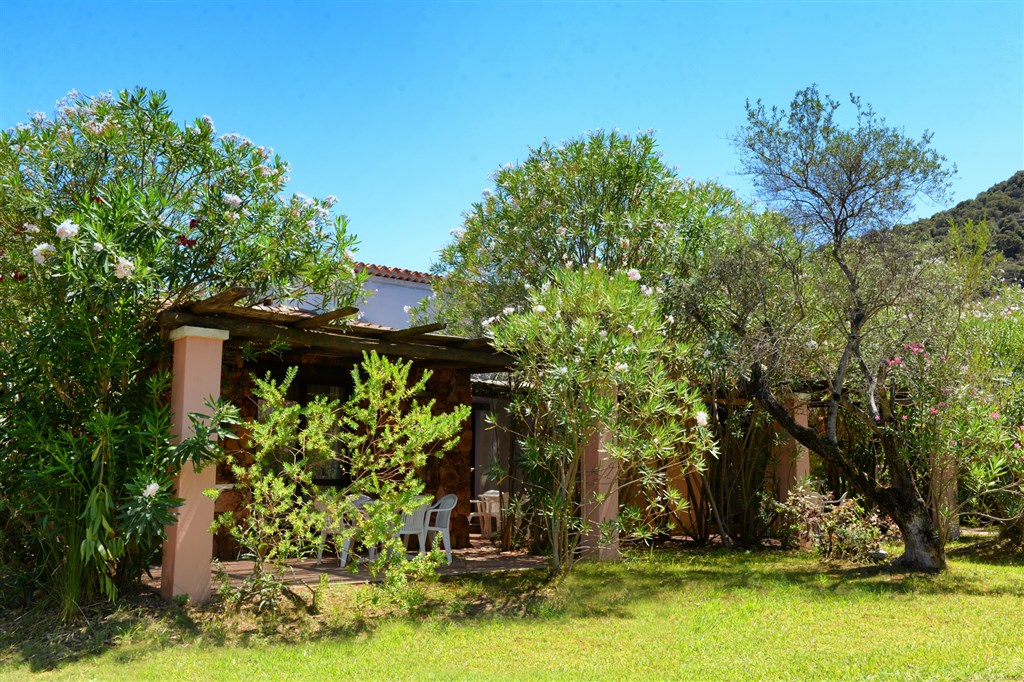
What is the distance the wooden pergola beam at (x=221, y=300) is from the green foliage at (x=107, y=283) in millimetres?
365

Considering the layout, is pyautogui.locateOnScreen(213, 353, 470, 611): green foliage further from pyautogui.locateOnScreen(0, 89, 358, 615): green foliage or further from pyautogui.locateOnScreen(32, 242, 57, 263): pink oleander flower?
pyautogui.locateOnScreen(32, 242, 57, 263): pink oleander flower

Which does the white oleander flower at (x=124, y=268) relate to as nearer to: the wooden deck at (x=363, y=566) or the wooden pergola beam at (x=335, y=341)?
the wooden pergola beam at (x=335, y=341)

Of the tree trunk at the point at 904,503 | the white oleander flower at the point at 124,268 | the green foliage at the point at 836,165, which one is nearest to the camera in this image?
the white oleander flower at the point at 124,268

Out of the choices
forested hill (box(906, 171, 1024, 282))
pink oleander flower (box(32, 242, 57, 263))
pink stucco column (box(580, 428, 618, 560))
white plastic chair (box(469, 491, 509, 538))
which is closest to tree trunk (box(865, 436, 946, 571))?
pink stucco column (box(580, 428, 618, 560))

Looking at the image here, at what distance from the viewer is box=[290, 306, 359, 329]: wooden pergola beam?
7.80 meters

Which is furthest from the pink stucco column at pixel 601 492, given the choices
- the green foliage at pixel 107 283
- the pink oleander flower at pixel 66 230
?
the pink oleander flower at pixel 66 230

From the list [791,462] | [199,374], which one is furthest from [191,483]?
[791,462]

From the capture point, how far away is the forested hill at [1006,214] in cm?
1623

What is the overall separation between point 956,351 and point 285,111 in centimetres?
872

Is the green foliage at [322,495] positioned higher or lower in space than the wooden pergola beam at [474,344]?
lower

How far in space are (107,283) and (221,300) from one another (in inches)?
34.7

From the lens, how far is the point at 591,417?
8.08 m

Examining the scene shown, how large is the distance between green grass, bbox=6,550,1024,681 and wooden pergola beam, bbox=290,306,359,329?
2.56 meters

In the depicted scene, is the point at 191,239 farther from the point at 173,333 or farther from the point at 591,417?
the point at 591,417
